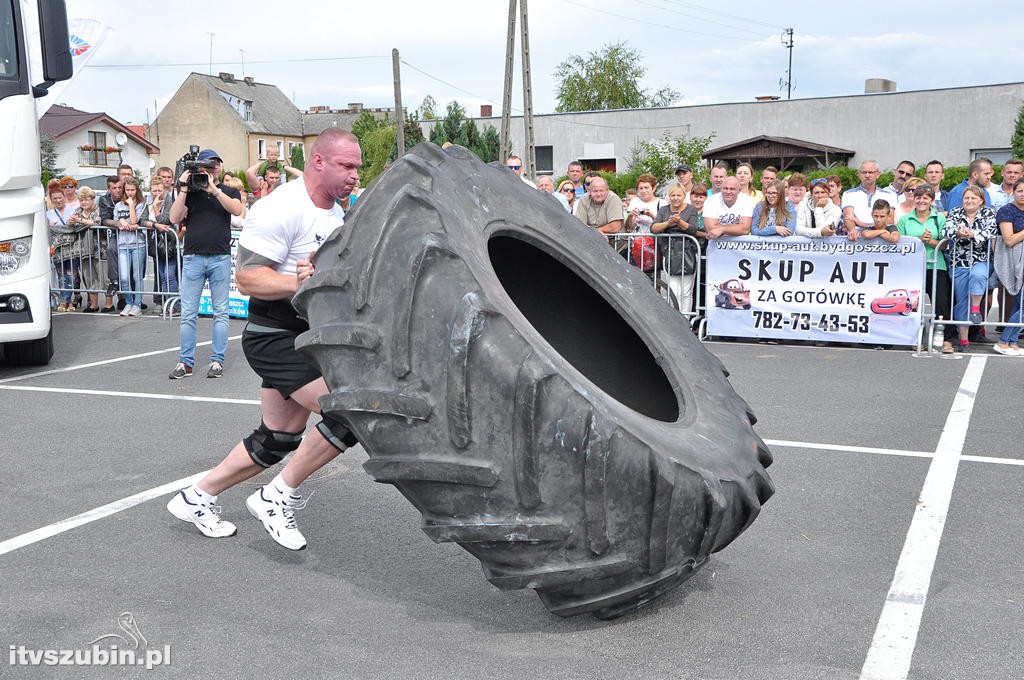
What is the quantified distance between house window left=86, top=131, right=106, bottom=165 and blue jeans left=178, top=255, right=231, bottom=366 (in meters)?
66.1

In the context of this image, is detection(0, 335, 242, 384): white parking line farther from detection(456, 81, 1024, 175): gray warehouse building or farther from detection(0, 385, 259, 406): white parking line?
detection(456, 81, 1024, 175): gray warehouse building

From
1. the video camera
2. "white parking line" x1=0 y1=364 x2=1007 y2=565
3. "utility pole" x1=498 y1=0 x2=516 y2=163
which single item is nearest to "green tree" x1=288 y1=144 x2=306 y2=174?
"utility pole" x1=498 y1=0 x2=516 y2=163

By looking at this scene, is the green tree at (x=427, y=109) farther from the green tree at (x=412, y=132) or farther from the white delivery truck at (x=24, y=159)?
the white delivery truck at (x=24, y=159)

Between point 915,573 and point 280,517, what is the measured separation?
8.95ft

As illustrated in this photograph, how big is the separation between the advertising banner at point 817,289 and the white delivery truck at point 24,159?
6841 millimetres

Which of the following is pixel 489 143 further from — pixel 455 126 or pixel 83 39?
pixel 83 39

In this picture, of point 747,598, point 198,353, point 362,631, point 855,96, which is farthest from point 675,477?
point 855,96

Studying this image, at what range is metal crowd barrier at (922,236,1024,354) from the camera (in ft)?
32.3

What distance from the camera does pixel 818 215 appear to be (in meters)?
10.7

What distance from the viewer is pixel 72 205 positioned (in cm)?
1416

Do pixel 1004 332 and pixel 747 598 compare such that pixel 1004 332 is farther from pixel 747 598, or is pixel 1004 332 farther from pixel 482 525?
pixel 482 525

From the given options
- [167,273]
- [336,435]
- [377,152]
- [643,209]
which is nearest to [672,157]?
[377,152]

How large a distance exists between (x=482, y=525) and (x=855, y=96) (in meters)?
50.0

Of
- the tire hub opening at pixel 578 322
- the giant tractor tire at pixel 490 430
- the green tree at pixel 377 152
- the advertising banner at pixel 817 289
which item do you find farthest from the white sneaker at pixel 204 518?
the green tree at pixel 377 152
